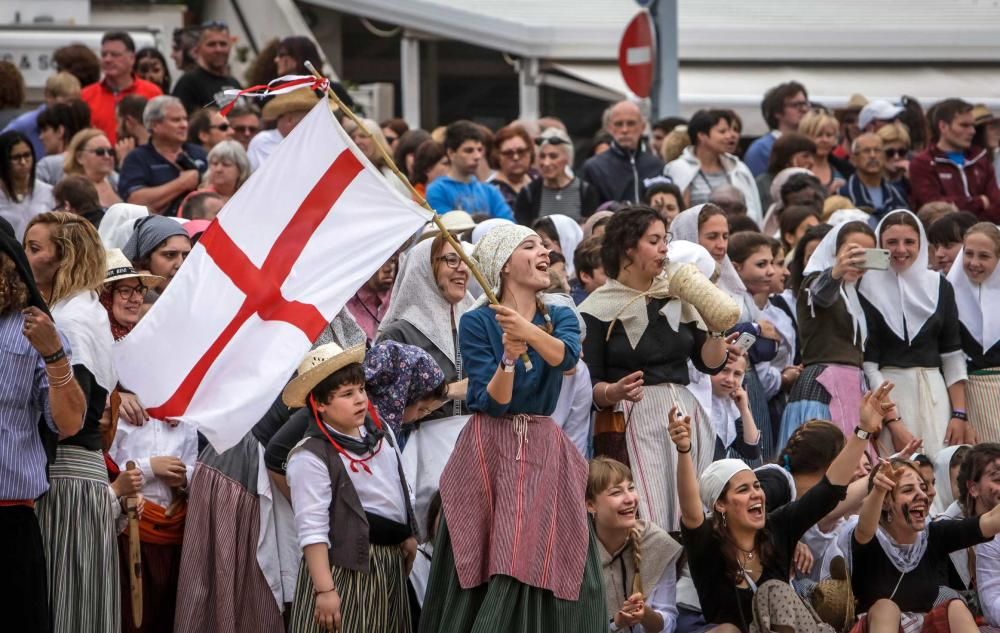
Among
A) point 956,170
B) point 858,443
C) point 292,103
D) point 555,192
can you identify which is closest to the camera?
point 858,443

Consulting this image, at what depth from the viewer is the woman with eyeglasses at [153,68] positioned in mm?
14836

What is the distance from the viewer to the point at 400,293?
28.9 ft

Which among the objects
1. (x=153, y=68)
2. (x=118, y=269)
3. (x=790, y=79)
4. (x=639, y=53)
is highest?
(x=639, y=53)

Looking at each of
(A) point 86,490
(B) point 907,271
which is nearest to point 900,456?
(B) point 907,271

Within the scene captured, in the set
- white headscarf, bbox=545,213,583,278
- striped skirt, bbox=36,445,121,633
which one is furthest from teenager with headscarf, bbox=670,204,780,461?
striped skirt, bbox=36,445,121,633

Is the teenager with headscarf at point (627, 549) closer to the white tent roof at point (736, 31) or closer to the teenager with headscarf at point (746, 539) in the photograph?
the teenager with headscarf at point (746, 539)

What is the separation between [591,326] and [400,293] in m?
0.93

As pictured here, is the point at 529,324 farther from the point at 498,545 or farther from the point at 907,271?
the point at 907,271

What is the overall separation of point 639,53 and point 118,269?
729 cm

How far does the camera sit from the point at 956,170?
44.6 ft

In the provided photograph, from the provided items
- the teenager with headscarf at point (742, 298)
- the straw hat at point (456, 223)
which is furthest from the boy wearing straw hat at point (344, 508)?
the teenager with headscarf at point (742, 298)

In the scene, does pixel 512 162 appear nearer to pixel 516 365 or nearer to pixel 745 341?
pixel 745 341

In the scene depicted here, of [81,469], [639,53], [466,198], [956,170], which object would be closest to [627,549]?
[81,469]

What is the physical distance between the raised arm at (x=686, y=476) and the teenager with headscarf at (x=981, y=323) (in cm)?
276
